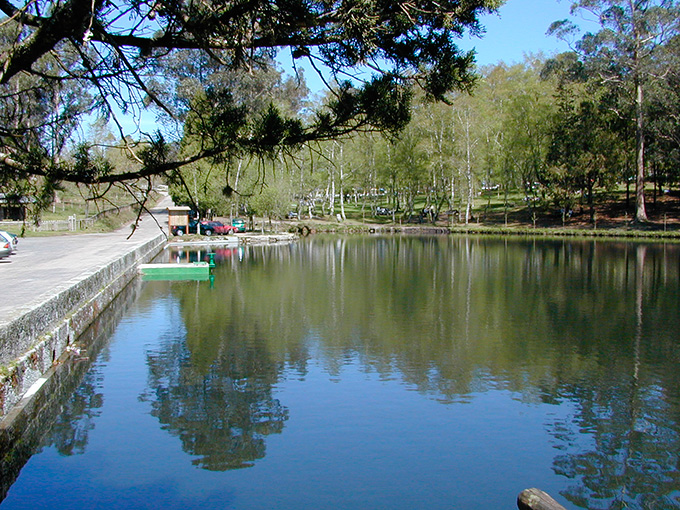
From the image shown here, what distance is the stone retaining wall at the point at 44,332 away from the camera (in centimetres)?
908

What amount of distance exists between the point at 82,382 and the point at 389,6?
28.3 feet

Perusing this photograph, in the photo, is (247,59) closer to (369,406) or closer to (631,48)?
(369,406)

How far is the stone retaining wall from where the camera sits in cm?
908

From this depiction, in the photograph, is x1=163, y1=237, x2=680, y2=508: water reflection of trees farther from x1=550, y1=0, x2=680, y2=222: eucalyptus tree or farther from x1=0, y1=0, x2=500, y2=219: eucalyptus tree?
x1=550, y1=0, x2=680, y2=222: eucalyptus tree

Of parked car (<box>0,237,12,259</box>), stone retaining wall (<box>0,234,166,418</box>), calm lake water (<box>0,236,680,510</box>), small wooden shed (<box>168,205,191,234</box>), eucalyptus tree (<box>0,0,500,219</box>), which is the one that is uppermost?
eucalyptus tree (<box>0,0,500,219</box>)

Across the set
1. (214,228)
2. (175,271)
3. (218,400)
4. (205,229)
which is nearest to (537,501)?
(218,400)

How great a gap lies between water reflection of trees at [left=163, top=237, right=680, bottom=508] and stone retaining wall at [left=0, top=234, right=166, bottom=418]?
6.44ft

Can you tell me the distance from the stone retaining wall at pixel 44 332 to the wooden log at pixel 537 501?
6873 mm

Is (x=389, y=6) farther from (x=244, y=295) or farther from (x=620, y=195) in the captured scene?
(x=620, y=195)

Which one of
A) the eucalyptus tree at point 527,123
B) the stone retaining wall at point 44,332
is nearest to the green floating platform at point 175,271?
the stone retaining wall at point 44,332

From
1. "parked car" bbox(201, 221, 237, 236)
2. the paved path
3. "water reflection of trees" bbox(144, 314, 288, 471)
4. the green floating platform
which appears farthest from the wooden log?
"parked car" bbox(201, 221, 237, 236)

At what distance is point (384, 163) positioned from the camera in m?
66.2

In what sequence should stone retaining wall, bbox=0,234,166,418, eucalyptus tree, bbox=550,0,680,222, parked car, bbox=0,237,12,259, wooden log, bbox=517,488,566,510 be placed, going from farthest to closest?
eucalyptus tree, bbox=550,0,680,222 → parked car, bbox=0,237,12,259 → stone retaining wall, bbox=0,234,166,418 → wooden log, bbox=517,488,566,510

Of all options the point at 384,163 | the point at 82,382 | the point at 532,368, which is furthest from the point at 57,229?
the point at 532,368
